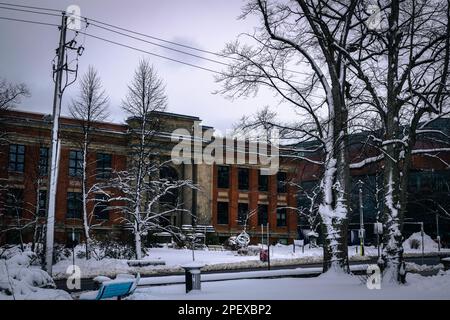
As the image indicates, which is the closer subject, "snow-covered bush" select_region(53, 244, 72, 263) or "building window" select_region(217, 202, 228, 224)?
"snow-covered bush" select_region(53, 244, 72, 263)

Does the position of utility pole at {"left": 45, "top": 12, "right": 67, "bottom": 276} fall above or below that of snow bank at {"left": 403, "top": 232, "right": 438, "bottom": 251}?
above

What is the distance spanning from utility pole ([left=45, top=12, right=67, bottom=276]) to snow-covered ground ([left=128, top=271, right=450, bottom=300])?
4.41 m

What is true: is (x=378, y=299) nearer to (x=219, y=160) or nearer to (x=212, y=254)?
(x=212, y=254)

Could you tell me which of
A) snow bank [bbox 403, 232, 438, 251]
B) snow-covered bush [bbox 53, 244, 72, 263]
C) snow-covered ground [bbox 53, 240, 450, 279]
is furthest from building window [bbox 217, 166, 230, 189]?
snow-covered bush [bbox 53, 244, 72, 263]

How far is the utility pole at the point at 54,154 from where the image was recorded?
51.1 ft

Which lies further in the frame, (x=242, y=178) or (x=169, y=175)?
(x=242, y=178)

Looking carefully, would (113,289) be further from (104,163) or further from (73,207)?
(104,163)

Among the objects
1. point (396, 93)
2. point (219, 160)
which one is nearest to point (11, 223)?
point (219, 160)

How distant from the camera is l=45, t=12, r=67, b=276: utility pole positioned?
15.6 metres

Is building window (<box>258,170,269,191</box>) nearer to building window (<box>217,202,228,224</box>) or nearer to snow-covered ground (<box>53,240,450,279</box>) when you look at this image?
building window (<box>217,202,228,224</box>)

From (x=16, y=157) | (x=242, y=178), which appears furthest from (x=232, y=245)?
(x=16, y=157)

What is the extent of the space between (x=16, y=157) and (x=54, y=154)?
24722 millimetres

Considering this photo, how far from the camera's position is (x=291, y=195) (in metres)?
50.6

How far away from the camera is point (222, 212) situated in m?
46.4
